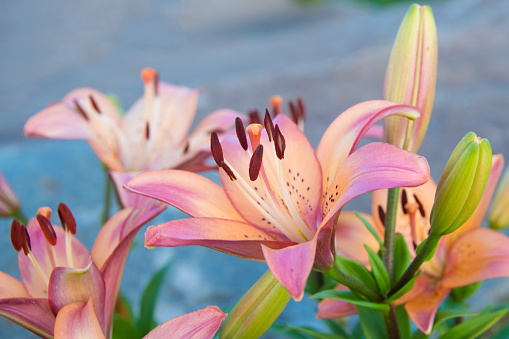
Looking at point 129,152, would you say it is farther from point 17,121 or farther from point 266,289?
point 17,121

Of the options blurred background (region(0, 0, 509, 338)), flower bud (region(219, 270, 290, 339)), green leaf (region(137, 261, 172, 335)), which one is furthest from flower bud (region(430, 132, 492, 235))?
blurred background (region(0, 0, 509, 338))

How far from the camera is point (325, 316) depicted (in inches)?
16.8

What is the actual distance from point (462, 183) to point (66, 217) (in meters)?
0.28

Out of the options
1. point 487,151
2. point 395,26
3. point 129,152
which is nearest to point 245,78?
point 395,26

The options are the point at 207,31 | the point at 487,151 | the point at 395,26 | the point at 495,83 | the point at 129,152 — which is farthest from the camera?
the point at 207,31

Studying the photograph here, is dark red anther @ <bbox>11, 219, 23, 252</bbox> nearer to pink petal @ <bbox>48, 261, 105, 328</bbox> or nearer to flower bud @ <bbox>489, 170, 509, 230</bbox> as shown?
pink petal @ <bbox>48, 261, 105, 328</bbox>

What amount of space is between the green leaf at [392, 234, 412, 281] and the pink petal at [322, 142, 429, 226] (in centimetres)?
9

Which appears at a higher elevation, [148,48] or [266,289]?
[266,289]

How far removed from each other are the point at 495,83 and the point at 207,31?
1.52 meters

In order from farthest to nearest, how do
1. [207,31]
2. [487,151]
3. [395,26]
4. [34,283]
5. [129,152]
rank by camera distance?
1. [207,31]
2. [395,26]
3. [129,152]
4. [34,283]
5. [487,151]

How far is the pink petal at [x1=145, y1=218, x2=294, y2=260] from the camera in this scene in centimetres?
31

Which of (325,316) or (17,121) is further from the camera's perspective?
(17,121)

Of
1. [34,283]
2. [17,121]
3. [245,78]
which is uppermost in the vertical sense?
[34,283]

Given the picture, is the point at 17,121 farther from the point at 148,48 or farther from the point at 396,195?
the point at 396,195
